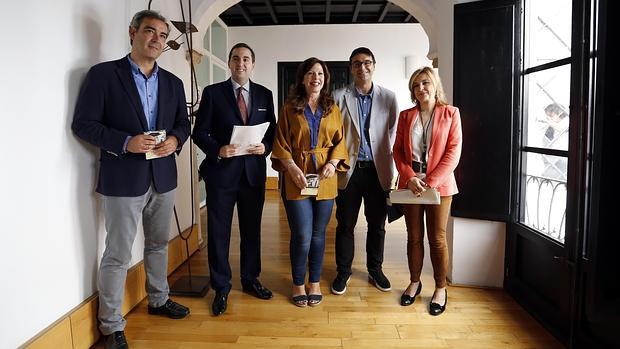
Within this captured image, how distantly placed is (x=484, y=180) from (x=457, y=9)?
3.73 ft

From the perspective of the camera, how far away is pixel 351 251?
111 inches

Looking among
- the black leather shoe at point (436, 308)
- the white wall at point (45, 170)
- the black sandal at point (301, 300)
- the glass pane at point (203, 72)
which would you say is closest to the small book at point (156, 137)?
the white wall at point (45, 170)

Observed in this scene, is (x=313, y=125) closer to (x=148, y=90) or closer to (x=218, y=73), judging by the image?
(x=148, y=90)

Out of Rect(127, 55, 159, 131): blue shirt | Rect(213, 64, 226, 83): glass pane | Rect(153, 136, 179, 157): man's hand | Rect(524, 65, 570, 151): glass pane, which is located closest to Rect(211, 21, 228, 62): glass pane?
Rect(213, 64, 226, 83): glass pane

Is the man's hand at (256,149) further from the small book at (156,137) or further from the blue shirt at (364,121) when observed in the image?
the blue shirt at (364,121)

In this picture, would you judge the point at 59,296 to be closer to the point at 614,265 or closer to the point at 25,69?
the point at 25,69

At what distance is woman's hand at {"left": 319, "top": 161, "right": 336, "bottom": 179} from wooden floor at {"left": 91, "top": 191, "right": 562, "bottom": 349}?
2.74ft

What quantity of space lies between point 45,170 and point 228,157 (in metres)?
0.91

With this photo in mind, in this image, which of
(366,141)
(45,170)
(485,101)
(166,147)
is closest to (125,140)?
(166,147)

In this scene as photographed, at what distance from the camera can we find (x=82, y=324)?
1.98m

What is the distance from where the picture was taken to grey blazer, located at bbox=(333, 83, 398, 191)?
261 cm

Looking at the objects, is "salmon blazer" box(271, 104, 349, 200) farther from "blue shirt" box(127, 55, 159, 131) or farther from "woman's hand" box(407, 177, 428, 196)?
"blue shirt" box(127, 55, 159, 131)

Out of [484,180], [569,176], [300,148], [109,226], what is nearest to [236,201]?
[300,148]

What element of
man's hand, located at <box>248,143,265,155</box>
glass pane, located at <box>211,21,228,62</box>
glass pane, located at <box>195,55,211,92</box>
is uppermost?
glass pane, located at <box>211,21,228,62</box>
